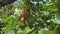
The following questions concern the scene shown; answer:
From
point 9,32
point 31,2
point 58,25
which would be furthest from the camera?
point 31,2

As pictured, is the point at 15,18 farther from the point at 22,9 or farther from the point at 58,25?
the point at 58,25

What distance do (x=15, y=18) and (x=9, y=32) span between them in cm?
17

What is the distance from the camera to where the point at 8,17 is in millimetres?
1203

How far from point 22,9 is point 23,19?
0.33 ft

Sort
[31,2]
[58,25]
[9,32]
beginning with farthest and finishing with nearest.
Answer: [31,2] < [9,32] < [58,25]

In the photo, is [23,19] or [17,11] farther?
[17,11]

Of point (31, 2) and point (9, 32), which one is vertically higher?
point (31, 2)

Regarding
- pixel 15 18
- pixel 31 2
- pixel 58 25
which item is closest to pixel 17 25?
pixel 15 18

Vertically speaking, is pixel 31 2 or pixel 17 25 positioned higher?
pixel 31 2

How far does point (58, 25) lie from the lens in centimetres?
87

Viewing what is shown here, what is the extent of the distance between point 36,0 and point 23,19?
0.19 m

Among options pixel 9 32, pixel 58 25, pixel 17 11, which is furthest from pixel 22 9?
pixel 58 25

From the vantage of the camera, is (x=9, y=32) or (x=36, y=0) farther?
(x=36, y=0)

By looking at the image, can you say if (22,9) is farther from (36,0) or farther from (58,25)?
(58,25)
